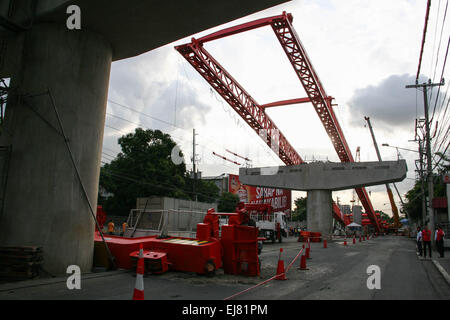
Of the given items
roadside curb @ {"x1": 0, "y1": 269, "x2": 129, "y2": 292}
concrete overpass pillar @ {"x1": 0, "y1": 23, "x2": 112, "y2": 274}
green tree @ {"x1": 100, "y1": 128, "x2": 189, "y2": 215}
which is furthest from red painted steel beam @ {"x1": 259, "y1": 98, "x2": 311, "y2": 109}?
roadside curb @ {"x1": 0, "y1": 269, "x2": 129, "y2": 292}

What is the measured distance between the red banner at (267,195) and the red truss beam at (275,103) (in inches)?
1215

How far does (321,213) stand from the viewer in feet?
105

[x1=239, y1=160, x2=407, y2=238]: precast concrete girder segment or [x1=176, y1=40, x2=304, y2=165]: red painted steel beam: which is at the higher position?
[x1=176, y1=40, x2=304, y2=165]: red painted steel beam

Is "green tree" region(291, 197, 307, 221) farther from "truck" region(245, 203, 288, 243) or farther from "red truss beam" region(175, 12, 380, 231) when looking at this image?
"truck" region(245, 203, 288, 243)

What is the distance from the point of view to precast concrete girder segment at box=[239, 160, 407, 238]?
29.5 m

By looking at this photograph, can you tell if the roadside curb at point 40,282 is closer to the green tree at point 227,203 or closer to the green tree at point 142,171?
the green tree at point 142,171

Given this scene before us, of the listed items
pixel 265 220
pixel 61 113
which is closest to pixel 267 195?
pixel 265 220

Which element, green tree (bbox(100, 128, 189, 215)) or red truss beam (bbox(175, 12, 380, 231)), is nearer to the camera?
red truss beam (bbox(175, 12, 380, 231))

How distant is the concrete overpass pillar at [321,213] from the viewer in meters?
31.7

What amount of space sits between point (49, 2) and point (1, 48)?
2.32m

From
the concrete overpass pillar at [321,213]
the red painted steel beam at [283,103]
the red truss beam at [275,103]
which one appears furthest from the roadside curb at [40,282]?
the concrete overpass pillar at [321,213]

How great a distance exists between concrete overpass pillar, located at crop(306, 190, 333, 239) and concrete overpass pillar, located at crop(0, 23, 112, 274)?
86.5ft
